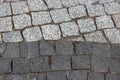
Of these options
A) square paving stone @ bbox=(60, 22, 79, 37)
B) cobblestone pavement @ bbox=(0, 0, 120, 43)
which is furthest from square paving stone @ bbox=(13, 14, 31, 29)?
square paving stone @ bbox=(60, 22, 79, 37)

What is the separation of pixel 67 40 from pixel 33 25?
0.56 metres

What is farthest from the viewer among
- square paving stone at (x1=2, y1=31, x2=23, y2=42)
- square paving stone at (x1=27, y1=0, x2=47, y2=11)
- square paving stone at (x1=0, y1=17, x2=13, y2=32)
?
square paving stone at (x1=27, y1=0, x2=47, y2=11)

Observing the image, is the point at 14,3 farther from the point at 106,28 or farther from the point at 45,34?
the point at 106,28

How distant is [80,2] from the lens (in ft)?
15.3

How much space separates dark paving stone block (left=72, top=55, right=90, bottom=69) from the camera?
4.01 m

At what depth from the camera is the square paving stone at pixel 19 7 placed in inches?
178

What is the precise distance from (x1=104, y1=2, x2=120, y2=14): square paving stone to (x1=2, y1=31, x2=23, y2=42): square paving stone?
4.48 feet

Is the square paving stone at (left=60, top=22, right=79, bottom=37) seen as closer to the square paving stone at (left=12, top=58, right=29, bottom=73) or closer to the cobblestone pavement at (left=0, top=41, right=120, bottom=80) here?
the cobblestone pavement at (left=0, top=41, right=120, bottom=80)

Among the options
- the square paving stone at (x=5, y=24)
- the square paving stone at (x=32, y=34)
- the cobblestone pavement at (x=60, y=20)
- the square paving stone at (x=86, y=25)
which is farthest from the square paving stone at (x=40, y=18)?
the square paving stone at (x=86, y=25)

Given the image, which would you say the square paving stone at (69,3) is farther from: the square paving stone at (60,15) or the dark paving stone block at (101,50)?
the dark paving stone block at (101,50)

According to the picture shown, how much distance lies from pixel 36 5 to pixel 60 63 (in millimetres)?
1078

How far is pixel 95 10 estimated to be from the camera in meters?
4.55

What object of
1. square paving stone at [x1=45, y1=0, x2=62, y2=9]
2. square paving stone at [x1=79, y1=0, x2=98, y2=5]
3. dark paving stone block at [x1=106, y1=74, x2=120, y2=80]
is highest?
square paving stone at [x1=45, y1=0, x2=62, y2=9]

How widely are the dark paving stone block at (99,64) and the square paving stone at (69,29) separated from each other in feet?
1.63
